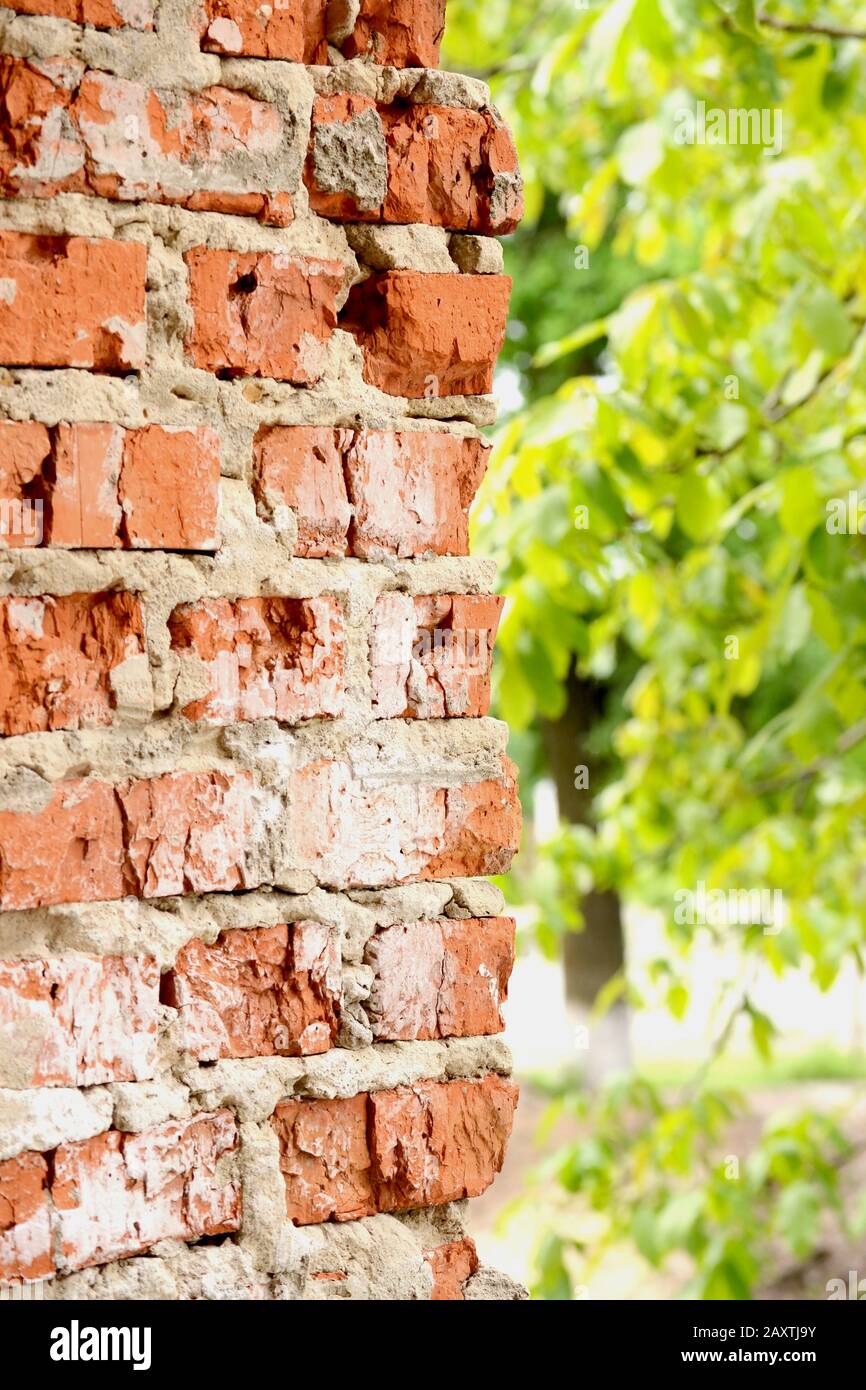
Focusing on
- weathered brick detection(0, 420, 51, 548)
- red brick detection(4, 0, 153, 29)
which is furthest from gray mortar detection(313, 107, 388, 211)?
weathered brick detection(0, 420, 51, 548)

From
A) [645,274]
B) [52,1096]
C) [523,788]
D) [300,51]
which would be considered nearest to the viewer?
[52,1096]

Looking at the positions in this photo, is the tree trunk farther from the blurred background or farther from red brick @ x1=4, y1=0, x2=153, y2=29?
red brick @ x1=4, y1=0, x2=153, y2=29

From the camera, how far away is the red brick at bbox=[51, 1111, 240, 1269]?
2.88 feet

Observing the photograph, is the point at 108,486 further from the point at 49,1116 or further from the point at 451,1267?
the point at 451,1267

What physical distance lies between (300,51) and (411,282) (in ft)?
0.56

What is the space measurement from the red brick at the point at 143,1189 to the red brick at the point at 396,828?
7.4 inches

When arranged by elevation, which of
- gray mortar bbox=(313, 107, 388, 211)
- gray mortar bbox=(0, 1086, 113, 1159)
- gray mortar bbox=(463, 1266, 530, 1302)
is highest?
gray mortar bbox=(313, 107, 388, 211)

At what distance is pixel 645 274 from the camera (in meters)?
7.55

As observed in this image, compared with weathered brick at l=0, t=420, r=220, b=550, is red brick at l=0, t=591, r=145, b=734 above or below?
below

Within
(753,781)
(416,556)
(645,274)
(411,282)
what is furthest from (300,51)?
(645,274)

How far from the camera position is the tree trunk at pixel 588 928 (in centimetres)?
799

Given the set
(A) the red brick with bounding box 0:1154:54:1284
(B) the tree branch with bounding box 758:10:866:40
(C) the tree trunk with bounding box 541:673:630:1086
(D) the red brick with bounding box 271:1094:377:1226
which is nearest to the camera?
(A) the red brick with bounding box 0:1154:54:1284

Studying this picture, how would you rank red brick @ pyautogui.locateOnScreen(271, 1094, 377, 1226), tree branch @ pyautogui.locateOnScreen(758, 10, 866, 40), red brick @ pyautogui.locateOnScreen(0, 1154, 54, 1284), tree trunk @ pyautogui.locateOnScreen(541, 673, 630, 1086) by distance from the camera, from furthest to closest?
tree trunk @ pyautogui.locateOnScreen(541, 673, 630, 1086) < tree branch @ pyautogui.locateOnScreen(758, 10, 866, 40) < red brick @ pyautogui.locateOnScreen(271, 1094, 377, 1226) < red brick @ pyautogui.locateOnScreen(0, 1154, 54, 1284)
